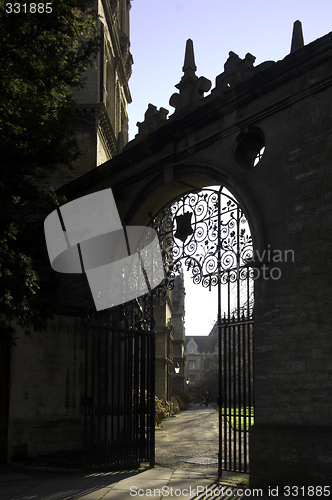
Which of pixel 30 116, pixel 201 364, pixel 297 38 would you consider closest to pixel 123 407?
pixel 30 116

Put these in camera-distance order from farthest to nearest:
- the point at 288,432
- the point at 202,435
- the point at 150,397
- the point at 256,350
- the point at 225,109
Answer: the point at 202,435 → the point at 150,397 → the point at 225,109 → the point at 256,350 → the point at 288,432

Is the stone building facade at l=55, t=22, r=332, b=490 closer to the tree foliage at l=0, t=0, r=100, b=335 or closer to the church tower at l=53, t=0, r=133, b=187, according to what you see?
the tree foliage at l=0, t=0, r=100, b=335

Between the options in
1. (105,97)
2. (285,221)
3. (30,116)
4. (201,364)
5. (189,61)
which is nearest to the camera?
(285,221)

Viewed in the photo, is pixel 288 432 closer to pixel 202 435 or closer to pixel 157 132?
pixel 157 132

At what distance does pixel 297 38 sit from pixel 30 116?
4306mm

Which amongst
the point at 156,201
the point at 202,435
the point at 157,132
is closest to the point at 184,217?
the point at 156,201

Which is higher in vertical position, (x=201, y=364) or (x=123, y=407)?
(x=123, y=407)

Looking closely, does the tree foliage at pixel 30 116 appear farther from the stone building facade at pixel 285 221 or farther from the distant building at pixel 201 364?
the distant building at pixel 201 364

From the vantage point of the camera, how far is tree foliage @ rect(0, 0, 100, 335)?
7727mm

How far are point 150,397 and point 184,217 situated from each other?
3433 millimetres

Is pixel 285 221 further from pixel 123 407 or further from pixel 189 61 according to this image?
pixel 123 407

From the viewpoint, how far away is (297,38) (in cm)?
760

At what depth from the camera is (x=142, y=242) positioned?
1101 centimetres

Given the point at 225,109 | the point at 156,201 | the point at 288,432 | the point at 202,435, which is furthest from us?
the point at 202,435
